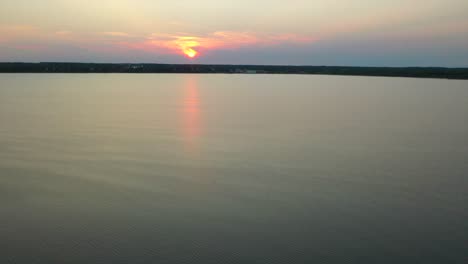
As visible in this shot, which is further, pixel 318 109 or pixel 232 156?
pixel 318 109

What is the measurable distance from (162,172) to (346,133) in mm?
7845

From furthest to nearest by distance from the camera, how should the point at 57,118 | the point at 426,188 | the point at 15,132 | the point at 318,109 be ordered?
the point at 318,109, the point at 57,118, the point at 15,132, the point at 426,188

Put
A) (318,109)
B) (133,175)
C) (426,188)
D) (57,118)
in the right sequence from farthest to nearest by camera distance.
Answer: (318,109)
(57,118)
(133,175)
(426,188)

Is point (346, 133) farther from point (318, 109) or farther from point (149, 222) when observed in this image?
point (149, 222)

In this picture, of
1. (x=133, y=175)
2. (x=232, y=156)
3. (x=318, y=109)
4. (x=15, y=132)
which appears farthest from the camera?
(x=318, y=109)

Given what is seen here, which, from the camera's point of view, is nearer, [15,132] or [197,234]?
[197,234]

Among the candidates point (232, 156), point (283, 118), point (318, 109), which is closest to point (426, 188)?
point (232, 156)

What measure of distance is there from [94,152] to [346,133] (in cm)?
832

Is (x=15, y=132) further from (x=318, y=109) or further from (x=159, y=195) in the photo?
(x=318, y=109)

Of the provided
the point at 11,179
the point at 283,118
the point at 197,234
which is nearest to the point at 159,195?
the point at 197,234

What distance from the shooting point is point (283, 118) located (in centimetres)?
1892

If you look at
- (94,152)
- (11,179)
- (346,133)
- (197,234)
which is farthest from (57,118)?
(197,234)

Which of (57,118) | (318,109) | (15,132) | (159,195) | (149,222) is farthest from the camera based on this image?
(318,109)

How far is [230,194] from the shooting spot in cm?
723
